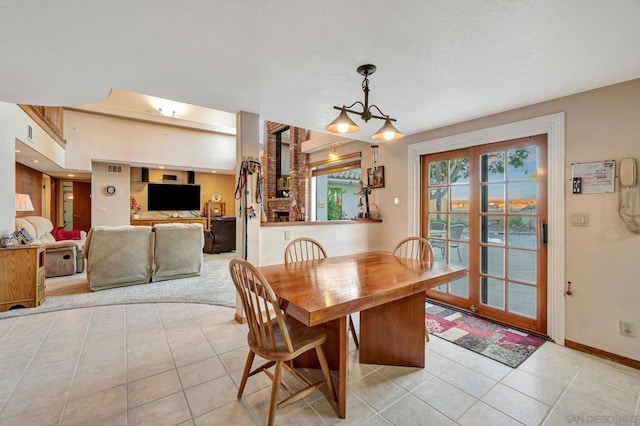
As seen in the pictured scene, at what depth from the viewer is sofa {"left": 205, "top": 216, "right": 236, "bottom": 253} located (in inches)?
277

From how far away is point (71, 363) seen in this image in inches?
85.4

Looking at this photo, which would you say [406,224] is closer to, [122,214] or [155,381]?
[155,381]

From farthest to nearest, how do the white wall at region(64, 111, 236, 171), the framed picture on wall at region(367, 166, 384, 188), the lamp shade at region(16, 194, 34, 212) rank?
the white wall at region(64, 111, 236, 171)
the framed picture on wall at region(367, 166, 384, 188)
the lamp shade at region(16, 194, 34, 212)

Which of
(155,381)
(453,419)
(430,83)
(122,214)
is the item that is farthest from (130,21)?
(122,214)

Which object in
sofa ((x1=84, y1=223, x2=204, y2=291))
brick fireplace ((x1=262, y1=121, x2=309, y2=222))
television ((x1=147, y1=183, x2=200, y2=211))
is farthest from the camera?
television ((x1=147, y1=183, x2=200, y2=211))

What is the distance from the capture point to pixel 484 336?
268cm

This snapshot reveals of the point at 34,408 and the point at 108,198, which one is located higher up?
the point at 108,198

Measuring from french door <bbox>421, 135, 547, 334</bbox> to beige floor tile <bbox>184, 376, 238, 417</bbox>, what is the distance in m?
2.80

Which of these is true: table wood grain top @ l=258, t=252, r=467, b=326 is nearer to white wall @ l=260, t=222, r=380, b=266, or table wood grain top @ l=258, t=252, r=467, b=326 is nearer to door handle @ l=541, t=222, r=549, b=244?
white wall @ l=260, t=222, r=380, b=266

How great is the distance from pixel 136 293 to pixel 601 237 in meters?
5.37

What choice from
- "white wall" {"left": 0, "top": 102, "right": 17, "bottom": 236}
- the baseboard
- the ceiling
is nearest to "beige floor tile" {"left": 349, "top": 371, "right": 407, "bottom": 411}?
the baseboard

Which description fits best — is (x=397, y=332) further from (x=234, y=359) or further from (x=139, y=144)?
(x=139, y=144)

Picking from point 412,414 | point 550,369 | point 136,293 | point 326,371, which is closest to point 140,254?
point 136,293

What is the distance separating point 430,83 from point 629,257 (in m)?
2.16
